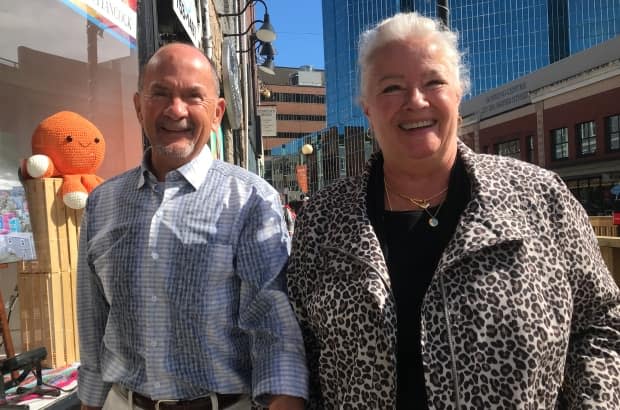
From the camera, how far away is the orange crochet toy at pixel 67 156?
140 inches

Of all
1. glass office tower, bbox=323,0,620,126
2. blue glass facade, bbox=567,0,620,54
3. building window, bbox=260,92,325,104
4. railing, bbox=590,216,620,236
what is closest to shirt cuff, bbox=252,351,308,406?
railing, bbox=590,216,620,236

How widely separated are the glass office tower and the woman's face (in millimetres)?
57761

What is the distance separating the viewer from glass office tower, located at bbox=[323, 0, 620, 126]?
6175cm

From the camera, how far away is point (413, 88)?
5.50 feet

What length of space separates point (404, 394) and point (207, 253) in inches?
31.1

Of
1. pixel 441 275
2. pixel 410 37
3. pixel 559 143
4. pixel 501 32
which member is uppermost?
pixel 501 32

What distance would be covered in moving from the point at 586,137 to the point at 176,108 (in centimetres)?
3068

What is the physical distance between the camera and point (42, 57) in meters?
3.80

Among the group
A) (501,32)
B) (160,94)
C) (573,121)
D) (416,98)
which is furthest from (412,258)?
(501,32)

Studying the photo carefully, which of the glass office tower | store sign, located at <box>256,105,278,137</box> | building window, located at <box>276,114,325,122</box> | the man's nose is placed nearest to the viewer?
the man's nose

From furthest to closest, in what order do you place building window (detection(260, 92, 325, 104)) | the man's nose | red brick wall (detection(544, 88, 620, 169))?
building window (detection(260, 92, 325, 104))
red brick wall (detection(544, 88, 620, 169))
the man's nose

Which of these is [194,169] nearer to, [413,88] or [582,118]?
[413,88]

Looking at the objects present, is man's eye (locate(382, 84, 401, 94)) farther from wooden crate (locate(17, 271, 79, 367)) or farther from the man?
wooden crate (locate(17, 271, 79, 367))

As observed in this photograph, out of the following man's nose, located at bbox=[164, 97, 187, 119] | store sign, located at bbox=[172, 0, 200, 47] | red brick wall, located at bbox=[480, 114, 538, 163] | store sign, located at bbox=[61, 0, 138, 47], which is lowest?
man's nose, located at bbox=[164, 97, 187, 119]
